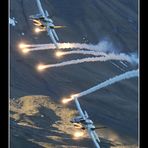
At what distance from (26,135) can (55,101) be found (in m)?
0.21

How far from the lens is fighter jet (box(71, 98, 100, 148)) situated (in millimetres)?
1950

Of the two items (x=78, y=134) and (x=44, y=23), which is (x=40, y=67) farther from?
(x=78, y=134)

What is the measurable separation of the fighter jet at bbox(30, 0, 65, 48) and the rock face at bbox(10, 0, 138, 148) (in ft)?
0.08

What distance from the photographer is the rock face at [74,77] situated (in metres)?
1.96

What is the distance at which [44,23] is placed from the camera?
2.02 metres

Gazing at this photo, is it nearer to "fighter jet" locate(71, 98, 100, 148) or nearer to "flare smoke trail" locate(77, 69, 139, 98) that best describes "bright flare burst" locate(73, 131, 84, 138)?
"fighter jet" locate(71, 98, 100, 148)

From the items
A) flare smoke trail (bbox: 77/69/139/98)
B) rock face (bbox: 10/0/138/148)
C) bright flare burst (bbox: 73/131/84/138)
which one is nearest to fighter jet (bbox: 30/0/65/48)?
rock face (bbox: 10/0/138/148)

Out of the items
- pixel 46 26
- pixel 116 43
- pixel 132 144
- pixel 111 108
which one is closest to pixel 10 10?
pixel 46 26

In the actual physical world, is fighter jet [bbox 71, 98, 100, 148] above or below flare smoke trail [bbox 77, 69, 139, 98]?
below

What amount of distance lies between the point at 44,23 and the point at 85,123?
0.52m

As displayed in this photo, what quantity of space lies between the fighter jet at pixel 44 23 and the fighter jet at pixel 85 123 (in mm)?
329

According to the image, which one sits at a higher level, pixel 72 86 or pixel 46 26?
pixel 46 26
